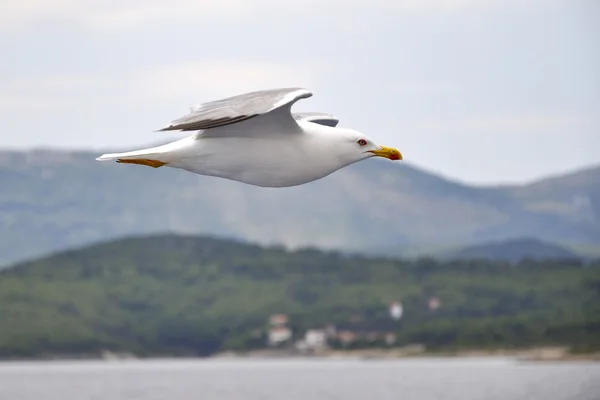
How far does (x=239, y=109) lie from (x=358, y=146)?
7.49ft

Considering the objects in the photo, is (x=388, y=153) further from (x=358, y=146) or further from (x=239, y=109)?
(x=239, y=109)

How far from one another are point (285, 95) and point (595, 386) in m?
152

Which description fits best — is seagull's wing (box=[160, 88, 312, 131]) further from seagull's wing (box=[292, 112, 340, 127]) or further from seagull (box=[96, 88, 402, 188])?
seagull's wing (box=[292, 112, 340, 127])

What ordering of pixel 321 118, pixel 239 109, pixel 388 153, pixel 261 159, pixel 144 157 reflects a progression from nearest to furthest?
pixel 239 109, pixel 144 157, pixel 261 159, pixel 388 153, pixel 321 118

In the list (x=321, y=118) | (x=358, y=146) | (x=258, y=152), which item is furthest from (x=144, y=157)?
(x=321, y=118)

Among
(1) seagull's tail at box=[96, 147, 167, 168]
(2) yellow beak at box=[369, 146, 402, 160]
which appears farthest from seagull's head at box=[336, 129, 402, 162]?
(1) seagull's tail at box=[96, 147, 167, 168]

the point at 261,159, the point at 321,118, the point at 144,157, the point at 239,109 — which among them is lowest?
the point at 261,159

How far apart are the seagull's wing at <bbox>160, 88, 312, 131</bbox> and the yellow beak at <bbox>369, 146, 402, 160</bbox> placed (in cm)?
180

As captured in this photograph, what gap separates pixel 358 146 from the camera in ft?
74.5

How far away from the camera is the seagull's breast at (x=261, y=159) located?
2236cm

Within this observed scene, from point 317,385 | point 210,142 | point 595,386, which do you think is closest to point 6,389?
point 317,385

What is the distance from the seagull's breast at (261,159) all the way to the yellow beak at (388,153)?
2.65ft

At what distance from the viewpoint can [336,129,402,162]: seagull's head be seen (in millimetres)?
22641

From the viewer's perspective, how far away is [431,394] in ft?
529
